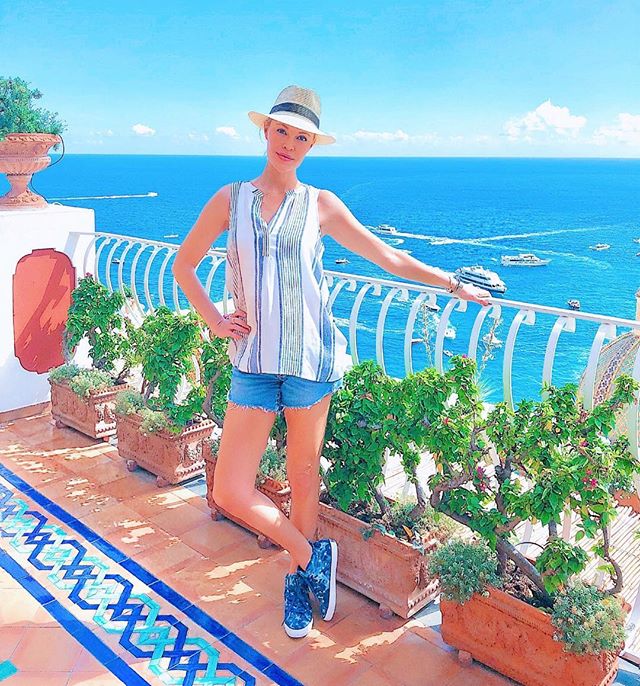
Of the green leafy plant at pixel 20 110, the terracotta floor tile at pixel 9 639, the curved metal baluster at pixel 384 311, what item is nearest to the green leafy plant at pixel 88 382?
the green leafy plant at pixel 20 110

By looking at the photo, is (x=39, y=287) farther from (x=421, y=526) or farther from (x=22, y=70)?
(x=22, y=70)

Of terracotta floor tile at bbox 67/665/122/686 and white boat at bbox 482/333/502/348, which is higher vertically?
white boat at bbox 482/333/502/348

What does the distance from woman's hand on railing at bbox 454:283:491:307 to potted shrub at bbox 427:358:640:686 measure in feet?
0.86

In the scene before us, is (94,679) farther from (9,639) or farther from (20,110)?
(20,110)

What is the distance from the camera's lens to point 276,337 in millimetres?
2363

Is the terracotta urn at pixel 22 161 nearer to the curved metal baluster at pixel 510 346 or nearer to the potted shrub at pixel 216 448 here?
the potted shrub at pixel 216 448

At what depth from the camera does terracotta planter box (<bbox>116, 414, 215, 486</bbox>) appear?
378cm

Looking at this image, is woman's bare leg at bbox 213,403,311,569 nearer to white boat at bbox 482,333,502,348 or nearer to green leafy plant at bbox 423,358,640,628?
green leafy plant at bbox 423,358,640,628

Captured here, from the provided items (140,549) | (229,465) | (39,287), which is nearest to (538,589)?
(229,465)

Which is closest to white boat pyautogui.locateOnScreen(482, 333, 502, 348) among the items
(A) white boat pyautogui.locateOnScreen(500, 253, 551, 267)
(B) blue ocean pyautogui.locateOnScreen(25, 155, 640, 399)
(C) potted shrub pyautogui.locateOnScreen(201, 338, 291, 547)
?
(C) potted shrub pyautogui.locateOnScreen(201, 338, 291, 547)

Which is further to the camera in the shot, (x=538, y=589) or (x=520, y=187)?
(x=520, y=187)

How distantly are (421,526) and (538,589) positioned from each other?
0.52 meters

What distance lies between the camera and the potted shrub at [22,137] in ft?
14.4

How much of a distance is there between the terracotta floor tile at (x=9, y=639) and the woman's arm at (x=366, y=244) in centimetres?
180
